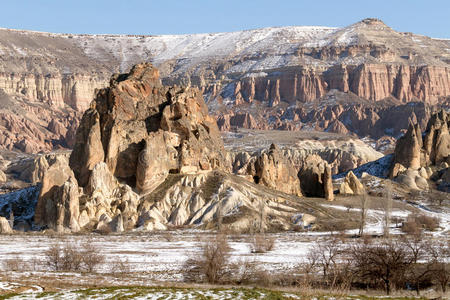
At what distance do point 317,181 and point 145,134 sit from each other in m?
39.3

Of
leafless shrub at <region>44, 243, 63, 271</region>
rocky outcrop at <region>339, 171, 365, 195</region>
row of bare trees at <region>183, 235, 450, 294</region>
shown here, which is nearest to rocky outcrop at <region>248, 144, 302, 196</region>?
rocky outcrop at <region>339, 171, 365, 195</region>

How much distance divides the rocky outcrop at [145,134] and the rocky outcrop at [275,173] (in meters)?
8.95

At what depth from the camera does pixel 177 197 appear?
10338 cm

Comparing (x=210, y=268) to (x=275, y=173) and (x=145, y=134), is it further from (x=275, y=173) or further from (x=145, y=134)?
(x=275, y=173)

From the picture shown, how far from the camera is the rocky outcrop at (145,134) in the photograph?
10556cm

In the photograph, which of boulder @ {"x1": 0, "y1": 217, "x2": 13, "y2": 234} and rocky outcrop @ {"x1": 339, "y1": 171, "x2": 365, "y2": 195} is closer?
boulder @ {"x1": 0, "y1": 217, "x2": 13, "y2": 234}

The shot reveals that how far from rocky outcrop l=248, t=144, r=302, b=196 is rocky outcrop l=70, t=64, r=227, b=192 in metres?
8.95

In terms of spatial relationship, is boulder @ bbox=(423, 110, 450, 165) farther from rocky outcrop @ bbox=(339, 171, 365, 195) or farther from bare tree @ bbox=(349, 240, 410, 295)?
bare tree @ bbox=(349, 240, 410, 295)

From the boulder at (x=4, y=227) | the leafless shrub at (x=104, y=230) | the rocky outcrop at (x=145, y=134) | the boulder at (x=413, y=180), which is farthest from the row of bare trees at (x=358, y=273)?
the boulder at (x=413, y=180)

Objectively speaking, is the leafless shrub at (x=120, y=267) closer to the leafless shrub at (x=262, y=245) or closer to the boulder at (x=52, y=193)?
the leafless shrub at (x=262, y=245)

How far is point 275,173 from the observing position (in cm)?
12800

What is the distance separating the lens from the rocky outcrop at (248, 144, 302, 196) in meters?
127

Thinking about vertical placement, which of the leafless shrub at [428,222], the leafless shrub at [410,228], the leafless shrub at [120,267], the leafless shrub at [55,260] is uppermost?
the leafless shrub at [55,260]

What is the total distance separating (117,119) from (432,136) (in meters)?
94.4
